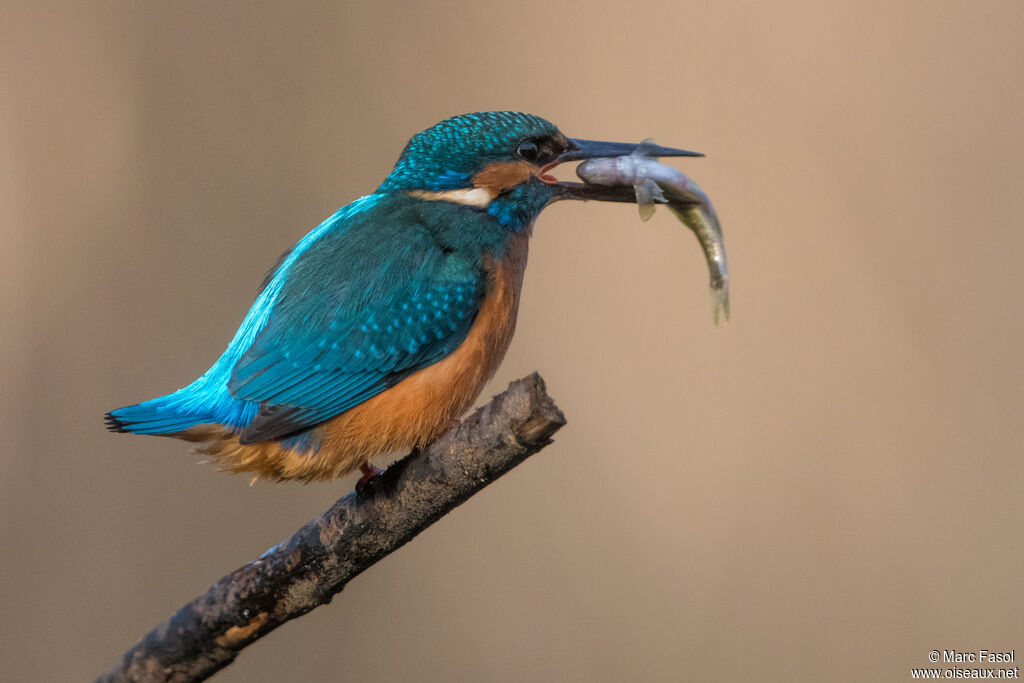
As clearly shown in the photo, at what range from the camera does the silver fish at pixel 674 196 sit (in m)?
2.23

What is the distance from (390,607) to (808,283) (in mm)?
1690

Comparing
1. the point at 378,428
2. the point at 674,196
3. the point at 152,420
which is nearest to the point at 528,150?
the point at 674,196

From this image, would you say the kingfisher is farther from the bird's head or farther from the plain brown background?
the plain brown background

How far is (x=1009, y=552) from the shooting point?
→ 139 inches

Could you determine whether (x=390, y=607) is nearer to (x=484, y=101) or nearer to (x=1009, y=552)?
(x=484, y=101)

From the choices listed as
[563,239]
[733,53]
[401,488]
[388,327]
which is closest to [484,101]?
[563,239]

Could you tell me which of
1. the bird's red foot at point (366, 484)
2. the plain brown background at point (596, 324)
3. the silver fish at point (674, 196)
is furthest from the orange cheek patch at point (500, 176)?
the plain brown background at point (596, 324)

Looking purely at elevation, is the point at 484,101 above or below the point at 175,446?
above

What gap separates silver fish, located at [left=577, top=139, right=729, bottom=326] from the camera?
2234 millimetres

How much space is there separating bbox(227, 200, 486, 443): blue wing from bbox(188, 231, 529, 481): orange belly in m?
0.03

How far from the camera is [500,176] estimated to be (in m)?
2.41

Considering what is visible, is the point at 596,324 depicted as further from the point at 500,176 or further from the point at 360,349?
the point at 360,349

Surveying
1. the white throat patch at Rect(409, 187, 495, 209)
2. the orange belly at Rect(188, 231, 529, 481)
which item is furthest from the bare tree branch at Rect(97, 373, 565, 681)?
the white throat patch at Rect(409, 187, 495, 209)

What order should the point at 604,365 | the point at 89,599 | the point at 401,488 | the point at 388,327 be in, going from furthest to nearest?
the point at 604,365
the point at 89,599
the point at 388,327
the point at 401,488
